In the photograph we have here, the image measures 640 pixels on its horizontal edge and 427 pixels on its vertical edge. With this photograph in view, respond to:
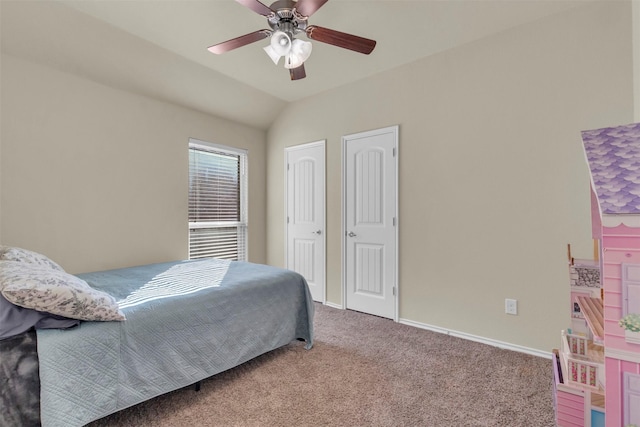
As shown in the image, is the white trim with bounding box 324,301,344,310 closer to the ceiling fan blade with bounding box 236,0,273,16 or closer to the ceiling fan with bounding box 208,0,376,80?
the ceiling fan with bounding box 208,0,376,80

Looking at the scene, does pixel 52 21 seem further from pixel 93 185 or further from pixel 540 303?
pixel 540 303

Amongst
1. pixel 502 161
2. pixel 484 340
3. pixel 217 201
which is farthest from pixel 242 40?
pixel 484 340

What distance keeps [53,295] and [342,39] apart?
2.16 m

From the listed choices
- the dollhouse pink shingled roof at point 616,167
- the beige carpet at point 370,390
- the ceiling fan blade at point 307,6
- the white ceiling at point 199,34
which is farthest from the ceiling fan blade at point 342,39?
the beige carpet at point 370,390

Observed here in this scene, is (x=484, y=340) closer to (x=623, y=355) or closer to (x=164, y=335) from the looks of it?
(x=623, y=355)

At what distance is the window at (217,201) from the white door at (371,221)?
1.62m

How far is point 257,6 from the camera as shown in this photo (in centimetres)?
178

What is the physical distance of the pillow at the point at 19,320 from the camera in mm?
1366

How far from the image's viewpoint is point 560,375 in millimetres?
1313

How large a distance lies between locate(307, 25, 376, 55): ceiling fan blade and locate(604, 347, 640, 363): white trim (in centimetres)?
193

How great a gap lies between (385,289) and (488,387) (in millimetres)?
1405

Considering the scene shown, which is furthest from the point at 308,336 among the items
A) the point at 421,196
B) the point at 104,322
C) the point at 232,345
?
the point at 421,196

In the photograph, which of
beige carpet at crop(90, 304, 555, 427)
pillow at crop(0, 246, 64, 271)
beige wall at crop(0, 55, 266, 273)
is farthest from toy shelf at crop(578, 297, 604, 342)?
beige wall at crop(0, 55, 266, 273)

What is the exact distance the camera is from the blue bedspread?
142 cm
